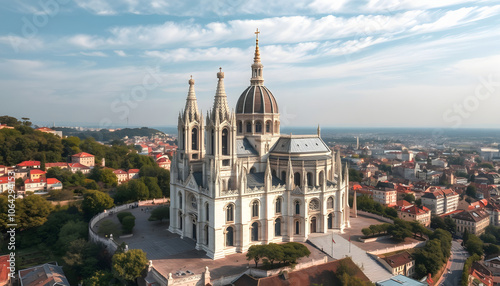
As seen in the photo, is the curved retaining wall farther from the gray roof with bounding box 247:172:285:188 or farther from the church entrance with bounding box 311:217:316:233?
the church entrance with bounding box 311:217:316:233

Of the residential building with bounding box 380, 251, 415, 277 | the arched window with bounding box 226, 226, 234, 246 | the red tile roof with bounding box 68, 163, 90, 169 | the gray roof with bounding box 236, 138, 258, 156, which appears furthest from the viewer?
the red tile roof with bounding box 68, 163, 90, 169

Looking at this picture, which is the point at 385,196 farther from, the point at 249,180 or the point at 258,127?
the point at 249,180

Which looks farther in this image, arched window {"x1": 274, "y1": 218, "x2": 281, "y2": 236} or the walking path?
arched window {"x1": 274, "y1": 218, "x2": 281, "y2": 236}

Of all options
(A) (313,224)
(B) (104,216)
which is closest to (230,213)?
(A) (313,224)

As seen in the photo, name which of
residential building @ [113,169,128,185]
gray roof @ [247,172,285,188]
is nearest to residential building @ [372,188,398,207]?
gray roof @ [247,172,285,188]

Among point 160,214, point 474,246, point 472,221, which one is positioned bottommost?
point 472,221

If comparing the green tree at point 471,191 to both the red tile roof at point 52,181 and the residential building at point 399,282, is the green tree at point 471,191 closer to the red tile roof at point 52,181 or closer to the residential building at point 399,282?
the residential building at point 399,282
